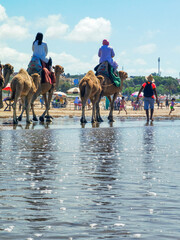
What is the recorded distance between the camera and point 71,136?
14.3 m

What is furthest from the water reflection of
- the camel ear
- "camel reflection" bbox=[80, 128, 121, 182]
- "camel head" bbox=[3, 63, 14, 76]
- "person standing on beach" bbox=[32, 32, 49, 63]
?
"person standing on beach" bbox=[32, 32, 49, 63]

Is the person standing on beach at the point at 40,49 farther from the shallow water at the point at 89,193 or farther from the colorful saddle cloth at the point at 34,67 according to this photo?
the shallow water at the point at 89,193

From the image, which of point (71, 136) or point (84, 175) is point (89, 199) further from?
point (71, 136)

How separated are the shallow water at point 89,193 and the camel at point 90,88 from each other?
980 centimetres

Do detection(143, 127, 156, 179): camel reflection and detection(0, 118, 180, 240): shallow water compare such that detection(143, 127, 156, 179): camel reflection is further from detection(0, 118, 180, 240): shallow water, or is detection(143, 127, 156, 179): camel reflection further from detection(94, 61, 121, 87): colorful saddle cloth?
detection(94, 61, 121, 87): colorful saddle cloth

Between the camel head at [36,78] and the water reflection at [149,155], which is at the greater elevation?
the camel head at [36,78]

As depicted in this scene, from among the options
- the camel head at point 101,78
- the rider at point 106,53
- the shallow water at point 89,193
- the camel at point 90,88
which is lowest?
the shallow water at point 89,193

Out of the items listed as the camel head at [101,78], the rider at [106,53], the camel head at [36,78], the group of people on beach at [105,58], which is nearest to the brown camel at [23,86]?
Answer: the camel head at [36,78]

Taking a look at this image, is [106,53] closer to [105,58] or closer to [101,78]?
[105,58]

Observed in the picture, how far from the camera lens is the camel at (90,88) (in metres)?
20.8

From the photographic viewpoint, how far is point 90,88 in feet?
68.2

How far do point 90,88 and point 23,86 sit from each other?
2.62 metres

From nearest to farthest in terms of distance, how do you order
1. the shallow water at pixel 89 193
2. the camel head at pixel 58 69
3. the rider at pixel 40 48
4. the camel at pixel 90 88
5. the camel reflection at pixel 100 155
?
the shallow water at pixel 89 193
the camel reflection at pixel 100 155
the camel at pixel 90 88
the rider at pixel 40 48
the camel head at pixel 58 69

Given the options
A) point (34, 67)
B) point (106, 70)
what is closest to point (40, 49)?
point (34, 67)
